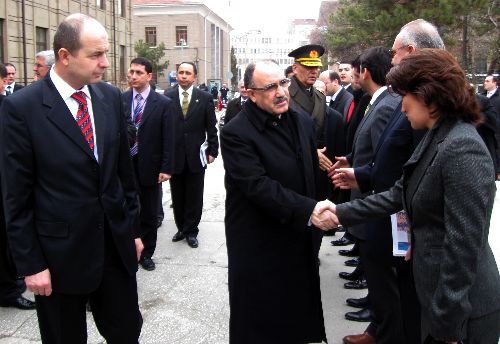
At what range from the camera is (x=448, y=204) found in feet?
A: 6.26

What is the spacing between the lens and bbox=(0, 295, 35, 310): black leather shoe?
4.23 metres

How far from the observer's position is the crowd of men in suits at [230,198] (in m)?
2.47

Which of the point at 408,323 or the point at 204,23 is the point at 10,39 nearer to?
the point at 408,323

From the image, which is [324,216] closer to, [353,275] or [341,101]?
[353,275]

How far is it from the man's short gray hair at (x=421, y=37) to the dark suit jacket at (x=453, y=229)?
3.96 feet

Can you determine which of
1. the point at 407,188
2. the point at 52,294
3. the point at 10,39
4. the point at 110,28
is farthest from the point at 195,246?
the point at 110,28

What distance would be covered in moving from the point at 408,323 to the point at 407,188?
116cm

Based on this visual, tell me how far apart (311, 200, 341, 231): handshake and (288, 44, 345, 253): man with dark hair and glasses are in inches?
62.8

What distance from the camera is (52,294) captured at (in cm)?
260

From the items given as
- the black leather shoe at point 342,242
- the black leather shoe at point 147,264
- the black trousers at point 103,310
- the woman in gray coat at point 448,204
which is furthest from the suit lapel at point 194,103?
the woman in gray coat at point 448,204

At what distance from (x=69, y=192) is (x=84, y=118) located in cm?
40

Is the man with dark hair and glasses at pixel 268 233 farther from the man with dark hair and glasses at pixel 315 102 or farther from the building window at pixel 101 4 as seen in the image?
the building window at pixel 101 4

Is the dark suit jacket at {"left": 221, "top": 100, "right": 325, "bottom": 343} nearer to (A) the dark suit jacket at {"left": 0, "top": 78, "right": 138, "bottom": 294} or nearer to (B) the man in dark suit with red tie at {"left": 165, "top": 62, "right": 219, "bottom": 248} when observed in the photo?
(A) the dark suit jacket at {"left": 0, "top": 78, "right": 138, "bottom": 294}

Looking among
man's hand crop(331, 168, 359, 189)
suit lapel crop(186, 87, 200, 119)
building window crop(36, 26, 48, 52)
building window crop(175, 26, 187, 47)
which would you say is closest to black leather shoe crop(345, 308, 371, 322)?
man's hand crop(331, 168, 359, 189)
